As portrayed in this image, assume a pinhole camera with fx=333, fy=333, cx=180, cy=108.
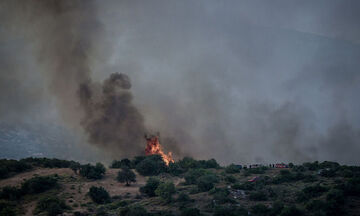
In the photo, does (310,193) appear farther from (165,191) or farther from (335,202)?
(165,191)

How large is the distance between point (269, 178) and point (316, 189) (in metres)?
11.6

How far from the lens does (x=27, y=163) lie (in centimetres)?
6406

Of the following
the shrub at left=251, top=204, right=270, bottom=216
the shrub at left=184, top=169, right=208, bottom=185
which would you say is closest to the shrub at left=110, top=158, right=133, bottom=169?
the shrub at left=184, top=169, right=208, bottom=185

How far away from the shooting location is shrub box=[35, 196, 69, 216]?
43.8 meters

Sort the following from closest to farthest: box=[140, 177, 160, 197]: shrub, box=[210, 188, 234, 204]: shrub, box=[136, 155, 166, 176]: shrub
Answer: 1. box=[210, 188, 234, 204]: shrub
2. box=[140, 177, 160, 197]: shrub
3. box=[136, 155, 166, 176]: shrub

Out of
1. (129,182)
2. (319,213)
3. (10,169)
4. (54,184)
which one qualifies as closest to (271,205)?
(319,213)

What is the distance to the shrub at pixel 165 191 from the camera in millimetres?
48162

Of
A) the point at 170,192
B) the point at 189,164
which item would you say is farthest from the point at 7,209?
the point at 189,164

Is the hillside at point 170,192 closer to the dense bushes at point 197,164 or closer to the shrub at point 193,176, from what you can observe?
the shrub at point 193,176

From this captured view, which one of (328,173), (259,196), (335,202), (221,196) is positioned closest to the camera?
(335,202)

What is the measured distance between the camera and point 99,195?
167ft

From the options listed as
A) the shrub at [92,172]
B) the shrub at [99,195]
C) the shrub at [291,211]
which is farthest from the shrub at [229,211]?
the shrub at [92,172]

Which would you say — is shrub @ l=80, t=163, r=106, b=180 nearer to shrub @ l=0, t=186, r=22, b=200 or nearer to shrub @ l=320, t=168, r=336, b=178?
shrub @ l=0, t=186, r=22, b=200

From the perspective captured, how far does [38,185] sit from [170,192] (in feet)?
68.8
